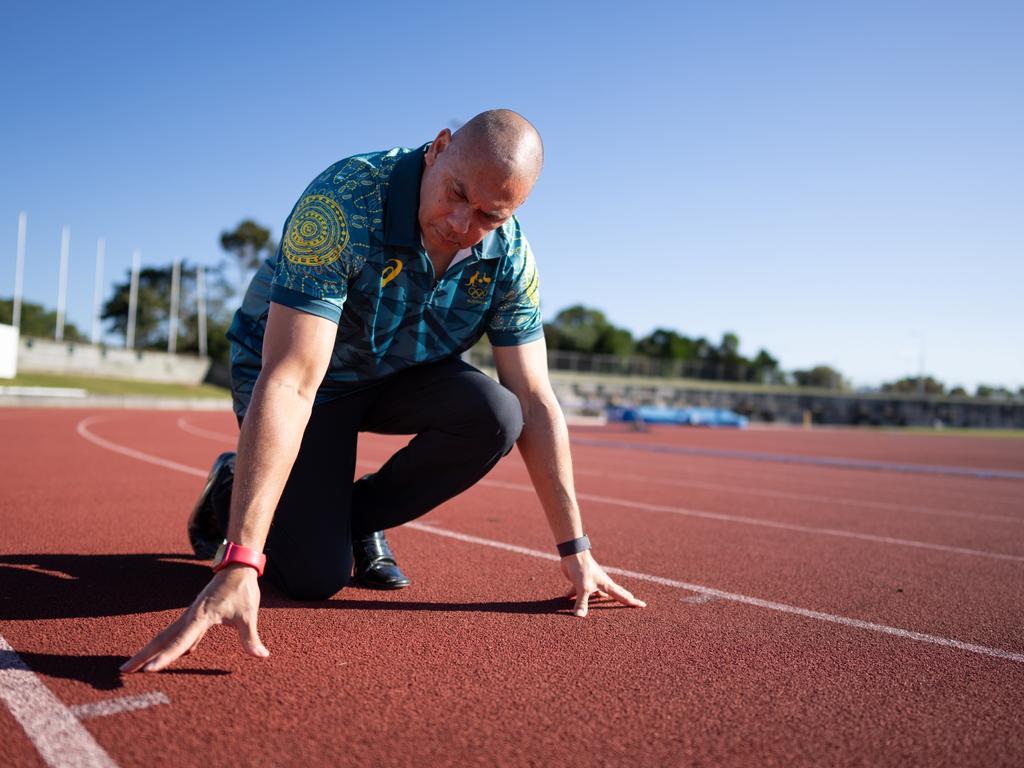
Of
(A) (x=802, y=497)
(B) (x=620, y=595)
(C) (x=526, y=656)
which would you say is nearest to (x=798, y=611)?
(B) (x=620, y=595)

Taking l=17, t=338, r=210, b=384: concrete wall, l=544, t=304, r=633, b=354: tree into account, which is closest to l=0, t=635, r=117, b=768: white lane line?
l=17, t=338, r=210, b=384: concrete wall

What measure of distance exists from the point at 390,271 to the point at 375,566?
1.29m

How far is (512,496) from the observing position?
6.61 m

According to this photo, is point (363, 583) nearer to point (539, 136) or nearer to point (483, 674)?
point (483, 674)

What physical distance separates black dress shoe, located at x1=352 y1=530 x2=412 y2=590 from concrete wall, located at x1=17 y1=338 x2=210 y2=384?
1489 inches

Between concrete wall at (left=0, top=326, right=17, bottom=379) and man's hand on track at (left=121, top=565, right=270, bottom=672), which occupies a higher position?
concrete wall at (left=0, top=326, right=17, bottom=379)

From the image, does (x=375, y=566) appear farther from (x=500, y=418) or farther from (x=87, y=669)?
(x=87, y=669)

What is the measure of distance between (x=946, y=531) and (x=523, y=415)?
4392 millimetres

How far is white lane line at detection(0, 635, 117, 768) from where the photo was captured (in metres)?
1.60

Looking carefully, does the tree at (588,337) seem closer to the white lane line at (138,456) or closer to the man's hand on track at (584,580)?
the white lane line at (138,456)

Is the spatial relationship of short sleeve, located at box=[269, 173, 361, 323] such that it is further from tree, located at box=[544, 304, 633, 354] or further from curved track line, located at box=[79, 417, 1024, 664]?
tree, located at box=[544, 304, 633, 354]

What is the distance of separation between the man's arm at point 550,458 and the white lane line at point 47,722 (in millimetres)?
1582

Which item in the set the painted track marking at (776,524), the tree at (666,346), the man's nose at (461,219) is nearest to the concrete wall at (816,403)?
the tree at (666,346)

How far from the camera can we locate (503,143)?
2.25 m
